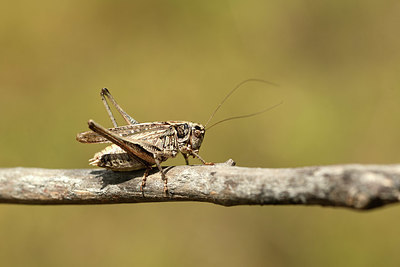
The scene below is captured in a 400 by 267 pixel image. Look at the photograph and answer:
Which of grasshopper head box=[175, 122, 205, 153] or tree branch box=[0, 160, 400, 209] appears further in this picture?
grasshopper head box=[175, 122, 205, 153]

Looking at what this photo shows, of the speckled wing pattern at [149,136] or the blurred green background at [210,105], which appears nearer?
the speckled wing pattern at [149,136]

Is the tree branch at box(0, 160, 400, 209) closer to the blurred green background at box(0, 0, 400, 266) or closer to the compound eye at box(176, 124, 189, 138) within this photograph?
the compound eye at box(176, 124, 189, 138)

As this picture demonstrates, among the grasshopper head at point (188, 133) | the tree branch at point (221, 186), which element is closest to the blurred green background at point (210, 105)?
the grasshopper head at point (188, 133)

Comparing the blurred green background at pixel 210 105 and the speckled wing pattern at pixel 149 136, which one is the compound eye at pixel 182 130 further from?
the blurred green background at pixel 210 105

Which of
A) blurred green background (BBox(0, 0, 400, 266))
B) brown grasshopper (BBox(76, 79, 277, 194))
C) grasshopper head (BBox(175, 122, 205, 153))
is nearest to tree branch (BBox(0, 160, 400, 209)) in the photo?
brown grasshopper (BBox(76, 79, 277, 194))

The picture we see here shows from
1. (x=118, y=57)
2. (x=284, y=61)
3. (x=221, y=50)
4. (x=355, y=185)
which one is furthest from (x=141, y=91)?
(x=355, y=185)

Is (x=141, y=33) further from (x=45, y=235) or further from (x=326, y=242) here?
(x=326, y=242)
